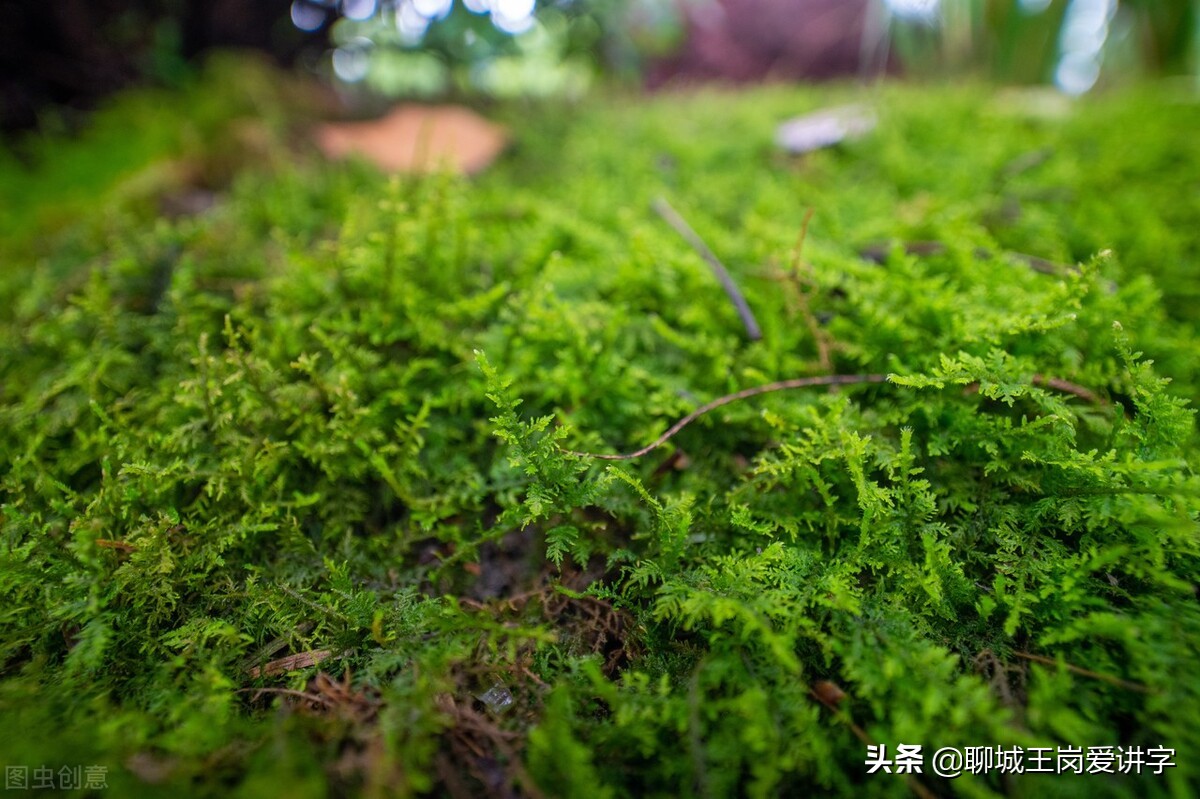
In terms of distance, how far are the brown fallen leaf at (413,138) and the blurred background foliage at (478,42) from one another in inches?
10.6

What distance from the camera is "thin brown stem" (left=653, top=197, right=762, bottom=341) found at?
1.67 m

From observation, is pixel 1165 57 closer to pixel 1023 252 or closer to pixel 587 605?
pixel 1023 252

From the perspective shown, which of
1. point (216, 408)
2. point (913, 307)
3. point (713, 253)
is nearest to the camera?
point (216, 408)

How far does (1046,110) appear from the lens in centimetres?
307

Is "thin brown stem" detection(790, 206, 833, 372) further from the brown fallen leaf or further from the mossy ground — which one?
the brown fallen leaf

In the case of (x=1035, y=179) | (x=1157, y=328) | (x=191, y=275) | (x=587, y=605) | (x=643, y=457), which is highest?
(x=1035, y=179)

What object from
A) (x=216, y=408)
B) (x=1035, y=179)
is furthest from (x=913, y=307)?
(x=216, y=408)

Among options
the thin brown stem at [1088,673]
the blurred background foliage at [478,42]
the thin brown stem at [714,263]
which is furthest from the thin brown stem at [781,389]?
the blurred background foliage at [478,42]

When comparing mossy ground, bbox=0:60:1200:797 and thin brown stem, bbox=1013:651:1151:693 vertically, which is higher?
mossy ground, bbox=0:60:1200:797

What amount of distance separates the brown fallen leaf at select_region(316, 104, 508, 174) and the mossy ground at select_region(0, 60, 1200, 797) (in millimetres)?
667

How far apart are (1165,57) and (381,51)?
4.98 metres

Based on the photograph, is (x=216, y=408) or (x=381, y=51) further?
(x=381, y=51)

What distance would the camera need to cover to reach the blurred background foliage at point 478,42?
2.90 m

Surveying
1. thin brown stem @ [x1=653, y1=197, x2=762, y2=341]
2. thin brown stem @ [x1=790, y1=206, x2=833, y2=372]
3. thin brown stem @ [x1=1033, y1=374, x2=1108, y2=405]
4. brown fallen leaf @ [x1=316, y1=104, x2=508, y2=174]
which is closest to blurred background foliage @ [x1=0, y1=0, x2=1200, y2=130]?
brown fallen leaf @ [x1=316, y1=104, x2=508, y2=174]
